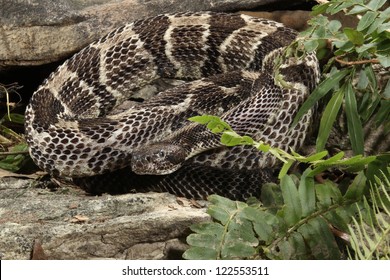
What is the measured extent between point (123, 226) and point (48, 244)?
0.44 m

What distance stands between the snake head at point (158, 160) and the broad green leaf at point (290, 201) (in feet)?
3.80

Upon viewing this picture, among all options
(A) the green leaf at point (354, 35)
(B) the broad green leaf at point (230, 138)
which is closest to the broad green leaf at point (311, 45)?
(A) the green leaf at point (354, 35)

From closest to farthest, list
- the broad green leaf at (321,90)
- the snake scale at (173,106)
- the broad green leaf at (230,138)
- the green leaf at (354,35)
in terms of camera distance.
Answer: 1. the broad green leaf at (230,138)
2. the green leaf at (354,35)
3. the broad green leaf at (321,90)
4. the snake scale at (173,106)

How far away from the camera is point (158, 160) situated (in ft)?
16.3

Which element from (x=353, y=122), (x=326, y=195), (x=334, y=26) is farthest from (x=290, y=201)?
(x=334, y=26)

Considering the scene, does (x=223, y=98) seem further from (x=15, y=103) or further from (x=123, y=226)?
(x=15, y=103)

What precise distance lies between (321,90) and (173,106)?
1.25 metres

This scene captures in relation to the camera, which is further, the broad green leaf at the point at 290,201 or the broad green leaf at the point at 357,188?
the broad green leaf at the point at 357,188

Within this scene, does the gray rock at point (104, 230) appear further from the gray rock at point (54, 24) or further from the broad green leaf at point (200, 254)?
the gray rock at point (54, 24)

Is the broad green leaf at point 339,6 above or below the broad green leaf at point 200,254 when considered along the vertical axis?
above

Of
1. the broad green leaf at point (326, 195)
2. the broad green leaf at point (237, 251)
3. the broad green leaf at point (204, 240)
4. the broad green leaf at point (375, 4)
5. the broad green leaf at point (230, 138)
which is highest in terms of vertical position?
the broad green leaf at point (375, 4)

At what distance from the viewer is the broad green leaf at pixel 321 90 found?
470 cm

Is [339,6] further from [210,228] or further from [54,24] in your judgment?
[54,24]

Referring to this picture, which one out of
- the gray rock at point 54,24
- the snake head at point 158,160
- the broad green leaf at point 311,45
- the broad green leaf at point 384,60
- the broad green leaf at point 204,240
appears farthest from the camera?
the gray rock at point 54,24
